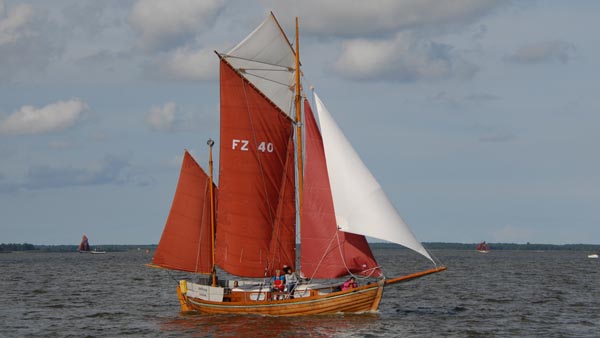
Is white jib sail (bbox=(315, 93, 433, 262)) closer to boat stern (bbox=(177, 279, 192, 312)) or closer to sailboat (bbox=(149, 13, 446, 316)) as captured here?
sailboat (bbox=(149, 13, 446, 316))

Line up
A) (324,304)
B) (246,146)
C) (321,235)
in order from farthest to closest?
(246,146)
(321,235)
(324,304)

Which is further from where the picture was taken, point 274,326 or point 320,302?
point 320,302

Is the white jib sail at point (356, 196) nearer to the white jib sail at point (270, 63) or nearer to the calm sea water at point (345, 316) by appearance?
the white jib sail at point (270, 63)

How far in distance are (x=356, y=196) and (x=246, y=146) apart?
738 centimetres

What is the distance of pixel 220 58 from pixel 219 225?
9.15 m

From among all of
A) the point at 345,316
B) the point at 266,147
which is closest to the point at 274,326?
the point at 345,316

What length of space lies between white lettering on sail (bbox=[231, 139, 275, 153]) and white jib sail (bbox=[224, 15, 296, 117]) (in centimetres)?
203

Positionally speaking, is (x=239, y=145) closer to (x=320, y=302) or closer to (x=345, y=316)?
(x=320, y=302)

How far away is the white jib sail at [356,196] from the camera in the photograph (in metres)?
44.0

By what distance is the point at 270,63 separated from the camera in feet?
157

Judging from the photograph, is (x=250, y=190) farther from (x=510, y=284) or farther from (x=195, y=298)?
(x=510, y=284)

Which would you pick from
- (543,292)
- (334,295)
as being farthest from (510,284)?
(334,295)

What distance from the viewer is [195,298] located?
5056cm

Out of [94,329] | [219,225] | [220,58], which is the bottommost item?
[94,329]
